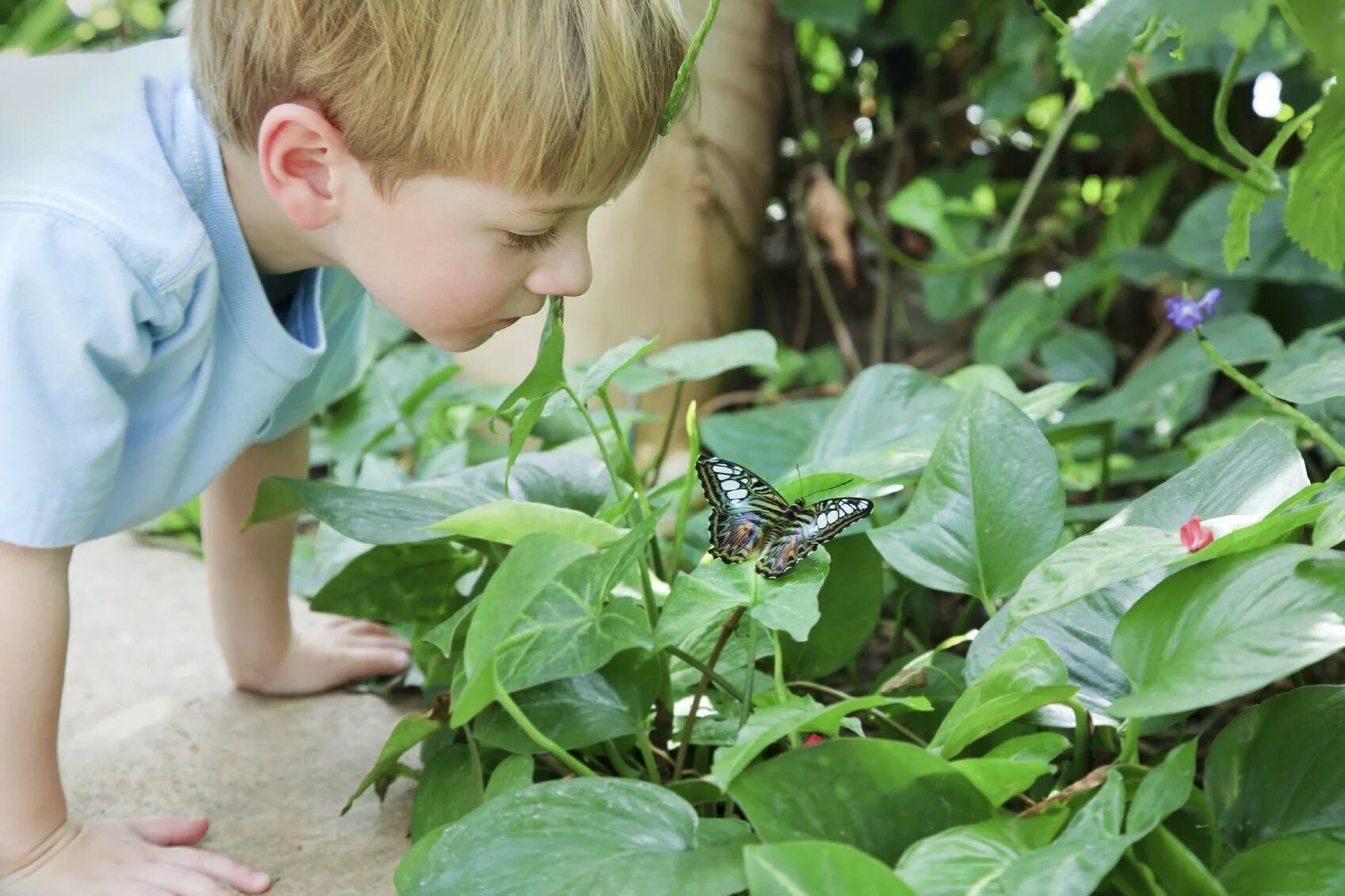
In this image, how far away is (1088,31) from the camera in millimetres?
752

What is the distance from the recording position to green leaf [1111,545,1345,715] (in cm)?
61

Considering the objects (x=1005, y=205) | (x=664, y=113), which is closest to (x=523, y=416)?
(x=664, y=113)

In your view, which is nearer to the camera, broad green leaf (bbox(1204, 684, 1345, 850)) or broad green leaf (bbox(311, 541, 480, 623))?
broad green leaf (bbox(1204, 684, 1345, 850))

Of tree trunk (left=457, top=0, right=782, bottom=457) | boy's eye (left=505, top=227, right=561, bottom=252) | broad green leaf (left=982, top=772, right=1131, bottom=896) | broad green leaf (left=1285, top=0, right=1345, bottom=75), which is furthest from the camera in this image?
tree trunk (left=457, top=0, right=782, bottom=457)

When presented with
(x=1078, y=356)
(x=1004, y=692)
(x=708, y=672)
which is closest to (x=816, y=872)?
(x=1004, y=692)

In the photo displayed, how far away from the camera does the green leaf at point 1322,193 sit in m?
0.77

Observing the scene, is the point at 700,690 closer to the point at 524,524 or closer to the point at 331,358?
the point at 524,524

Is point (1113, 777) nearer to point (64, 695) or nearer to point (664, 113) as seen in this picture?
point (664, 113)

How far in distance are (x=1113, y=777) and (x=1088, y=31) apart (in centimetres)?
44

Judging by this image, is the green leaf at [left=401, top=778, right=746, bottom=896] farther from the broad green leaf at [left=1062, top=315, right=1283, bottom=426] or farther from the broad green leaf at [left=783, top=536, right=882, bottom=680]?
the broad green leaf at [left=1062, top=315, right=1283, bottom=426]

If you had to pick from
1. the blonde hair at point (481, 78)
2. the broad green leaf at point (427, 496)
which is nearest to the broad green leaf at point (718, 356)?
the broad green leaf at point (427, 496)

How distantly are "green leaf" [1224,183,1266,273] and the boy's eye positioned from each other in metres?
0.52

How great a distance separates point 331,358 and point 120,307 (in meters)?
0.42

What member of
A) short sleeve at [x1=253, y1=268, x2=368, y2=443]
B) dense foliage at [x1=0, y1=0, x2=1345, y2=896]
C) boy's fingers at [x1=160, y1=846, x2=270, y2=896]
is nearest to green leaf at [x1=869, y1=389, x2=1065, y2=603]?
dense foliage at [x1=0, y1=0, x2=1345, y2=896]
